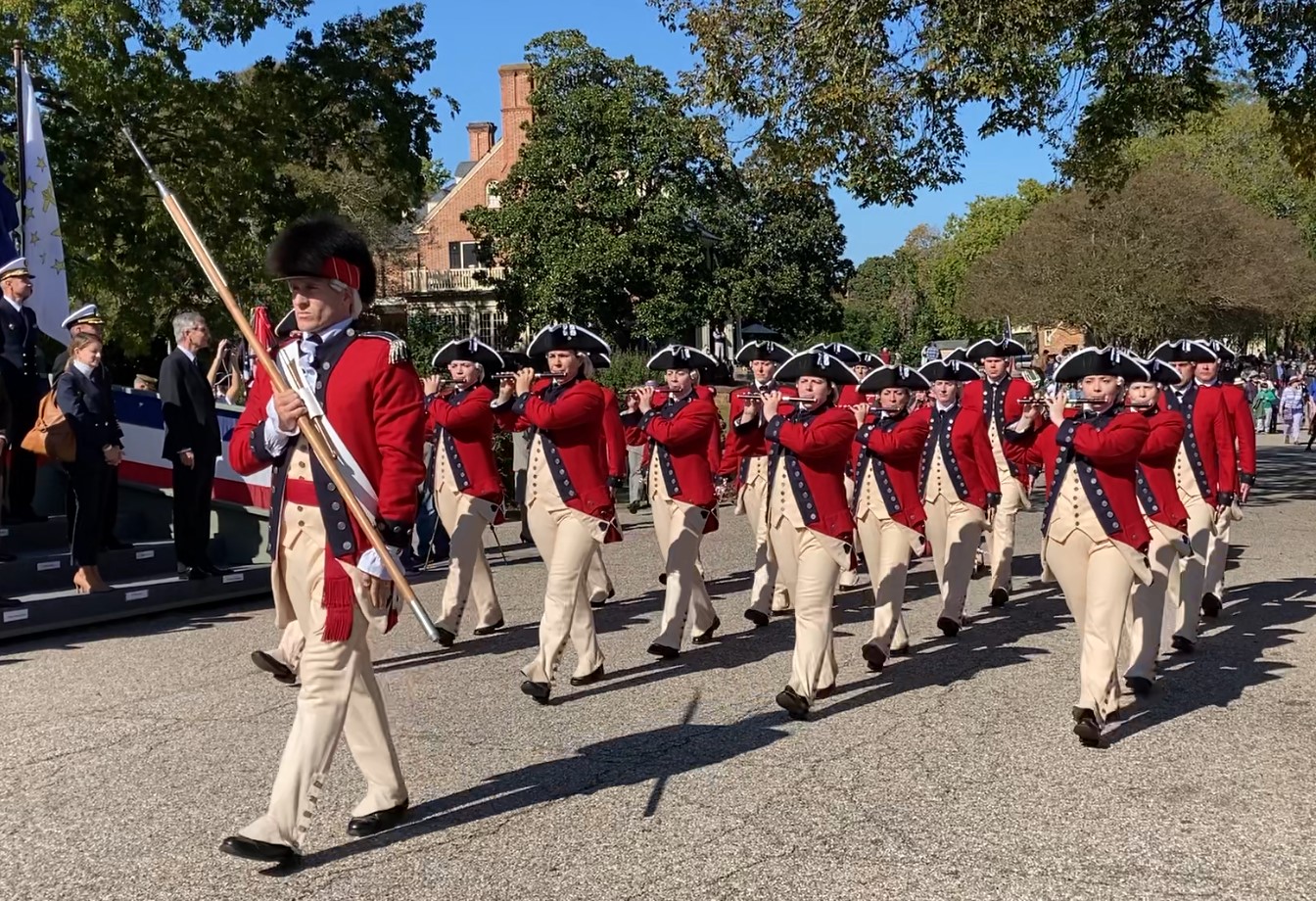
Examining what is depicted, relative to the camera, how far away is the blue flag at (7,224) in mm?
11680

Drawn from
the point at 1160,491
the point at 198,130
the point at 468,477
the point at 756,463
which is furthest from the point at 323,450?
the point at 198,130

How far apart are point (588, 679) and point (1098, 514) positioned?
9.59 ft

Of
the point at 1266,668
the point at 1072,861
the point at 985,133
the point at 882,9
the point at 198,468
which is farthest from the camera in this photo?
the point at 985,133

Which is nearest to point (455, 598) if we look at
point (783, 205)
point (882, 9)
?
point (882, 9)

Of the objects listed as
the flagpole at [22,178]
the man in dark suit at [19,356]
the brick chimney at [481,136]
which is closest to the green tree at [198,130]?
the flagpole at [22,178]

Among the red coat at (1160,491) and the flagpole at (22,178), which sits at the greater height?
the flagpole at (22,178)

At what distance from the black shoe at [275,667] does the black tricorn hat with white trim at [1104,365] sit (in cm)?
459

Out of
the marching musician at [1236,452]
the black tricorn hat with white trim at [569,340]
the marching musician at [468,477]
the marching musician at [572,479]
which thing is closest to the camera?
the marching musician at [572,479]

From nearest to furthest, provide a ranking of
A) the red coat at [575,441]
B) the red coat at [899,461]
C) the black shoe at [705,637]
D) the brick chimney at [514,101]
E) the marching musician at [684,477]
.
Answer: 1. the red coat at [575,441]
2. the red coat at [899,461]
3. the marching musician at [684,477]
4. the black shoe at [705,637]
5. the brick chimney at [514,101]

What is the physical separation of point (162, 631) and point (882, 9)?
1083cm

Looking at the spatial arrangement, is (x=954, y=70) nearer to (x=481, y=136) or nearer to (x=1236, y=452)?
(x=1236, y=452)

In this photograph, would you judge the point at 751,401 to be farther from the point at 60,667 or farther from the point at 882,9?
the point at 882,9

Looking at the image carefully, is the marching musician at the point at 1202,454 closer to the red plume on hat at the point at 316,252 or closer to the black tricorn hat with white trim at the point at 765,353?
the black tricorn hat with white trim at the point at 765,353

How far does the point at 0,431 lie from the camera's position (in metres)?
9.27
